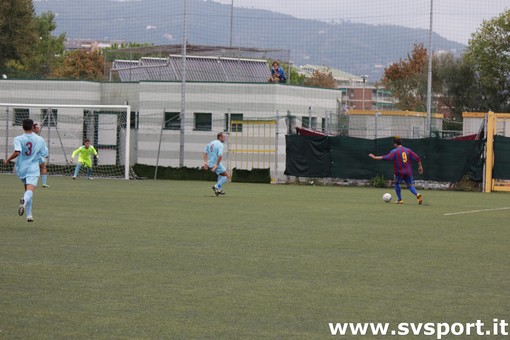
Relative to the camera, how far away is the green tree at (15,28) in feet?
211

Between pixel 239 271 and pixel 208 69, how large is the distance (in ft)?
130

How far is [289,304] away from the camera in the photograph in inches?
349

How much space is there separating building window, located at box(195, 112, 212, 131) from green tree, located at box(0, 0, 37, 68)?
24.3m

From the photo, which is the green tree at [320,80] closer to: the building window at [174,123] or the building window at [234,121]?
the building window at [174,123]

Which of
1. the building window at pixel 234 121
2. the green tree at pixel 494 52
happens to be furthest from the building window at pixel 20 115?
the green tree at pixel 494 52

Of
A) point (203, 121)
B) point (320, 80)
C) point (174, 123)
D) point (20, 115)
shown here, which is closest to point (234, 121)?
point (203, 121)

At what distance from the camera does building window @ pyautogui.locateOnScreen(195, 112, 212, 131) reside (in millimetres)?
44094

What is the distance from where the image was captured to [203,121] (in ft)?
146

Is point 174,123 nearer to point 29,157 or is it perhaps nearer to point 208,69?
point 208,69

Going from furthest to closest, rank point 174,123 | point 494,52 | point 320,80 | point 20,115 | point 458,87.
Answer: point 320,80 < point 458,87 < point 494,52 < point 20,115 < point 174,123

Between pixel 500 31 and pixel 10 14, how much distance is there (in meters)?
34.7

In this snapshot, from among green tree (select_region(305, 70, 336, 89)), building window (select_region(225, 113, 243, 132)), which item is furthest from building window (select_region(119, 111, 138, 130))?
green tree (select_region(305, 70, 336, 89))

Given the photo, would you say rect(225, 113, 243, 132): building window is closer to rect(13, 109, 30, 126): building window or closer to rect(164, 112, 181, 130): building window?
rect(164, 112, 181, 130): building window

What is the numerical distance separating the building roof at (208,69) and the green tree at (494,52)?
928 inches
